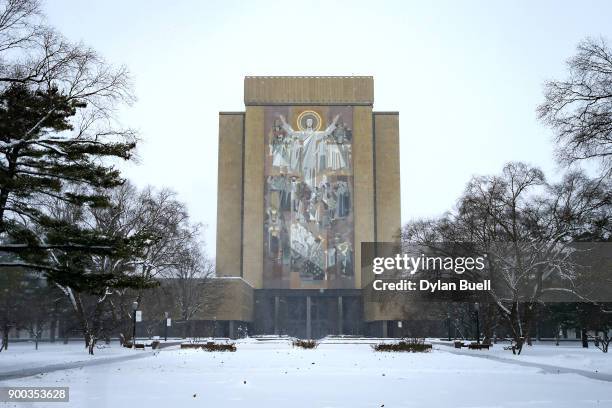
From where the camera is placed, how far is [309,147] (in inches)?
4259

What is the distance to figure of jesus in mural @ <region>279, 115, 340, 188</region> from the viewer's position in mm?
107500

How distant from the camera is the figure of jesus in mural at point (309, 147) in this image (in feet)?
353

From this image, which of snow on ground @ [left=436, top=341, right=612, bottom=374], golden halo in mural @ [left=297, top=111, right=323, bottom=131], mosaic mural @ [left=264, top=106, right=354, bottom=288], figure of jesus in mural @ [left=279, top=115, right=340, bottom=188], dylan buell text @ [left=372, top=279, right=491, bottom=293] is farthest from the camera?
golden halo in mural @ [left=297, top=111, right=323, bottom=131]

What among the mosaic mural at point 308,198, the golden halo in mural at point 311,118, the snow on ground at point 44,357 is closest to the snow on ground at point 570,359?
the snow on ground at point 44,357

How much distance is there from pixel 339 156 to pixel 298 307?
25400mm

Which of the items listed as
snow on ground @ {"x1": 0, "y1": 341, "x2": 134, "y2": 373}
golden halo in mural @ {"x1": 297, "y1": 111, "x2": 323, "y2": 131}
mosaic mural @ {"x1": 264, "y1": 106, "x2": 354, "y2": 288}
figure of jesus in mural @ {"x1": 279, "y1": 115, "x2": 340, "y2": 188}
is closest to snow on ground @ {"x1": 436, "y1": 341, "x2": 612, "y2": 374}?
A: snow on ground @ {"x1": 0, "y1": 341, "x2": 134, "y2": 373}

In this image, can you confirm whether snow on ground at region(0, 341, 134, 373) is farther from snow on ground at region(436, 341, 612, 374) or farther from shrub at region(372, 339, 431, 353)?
snow on ground at region(436, 341, 612, 374)

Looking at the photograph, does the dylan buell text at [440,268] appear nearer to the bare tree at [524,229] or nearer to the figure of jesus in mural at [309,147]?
the bare tree at [524,229]

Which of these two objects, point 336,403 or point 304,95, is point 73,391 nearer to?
point 336,403

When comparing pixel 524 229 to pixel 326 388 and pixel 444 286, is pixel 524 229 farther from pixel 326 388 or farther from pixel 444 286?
pixel 326 388

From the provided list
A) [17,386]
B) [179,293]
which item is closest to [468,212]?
[17,386]

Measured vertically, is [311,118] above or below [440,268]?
above

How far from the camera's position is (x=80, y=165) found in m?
22.8

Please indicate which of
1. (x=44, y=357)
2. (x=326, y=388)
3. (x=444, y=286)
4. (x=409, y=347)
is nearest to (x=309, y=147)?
(x=444, y=286)
